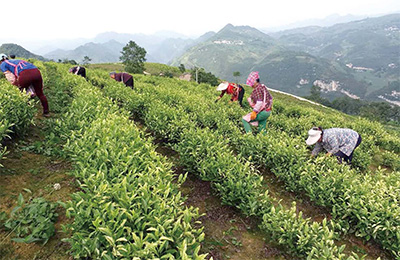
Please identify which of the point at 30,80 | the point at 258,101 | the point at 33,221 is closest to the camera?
the point at 33,221

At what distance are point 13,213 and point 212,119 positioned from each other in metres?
6.59

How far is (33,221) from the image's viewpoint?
3600 millimetres

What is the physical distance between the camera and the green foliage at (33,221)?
11.0ft

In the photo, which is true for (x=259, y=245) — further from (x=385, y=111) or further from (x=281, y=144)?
(x=385, y=111)

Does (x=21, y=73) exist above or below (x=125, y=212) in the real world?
above

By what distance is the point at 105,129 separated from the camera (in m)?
5.03

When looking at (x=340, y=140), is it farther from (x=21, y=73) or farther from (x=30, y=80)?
(x=21, y=73)

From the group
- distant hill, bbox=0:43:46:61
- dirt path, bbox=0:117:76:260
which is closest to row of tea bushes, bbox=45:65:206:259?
dirt path, bbox=0:117:76:260

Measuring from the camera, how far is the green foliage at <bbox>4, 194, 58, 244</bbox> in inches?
132

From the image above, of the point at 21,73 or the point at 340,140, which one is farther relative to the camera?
the point at 21,73

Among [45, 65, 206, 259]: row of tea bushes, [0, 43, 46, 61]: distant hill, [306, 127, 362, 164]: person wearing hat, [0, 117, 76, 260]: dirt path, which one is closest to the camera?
[45, 65, 206, 259]: row of tea bushes

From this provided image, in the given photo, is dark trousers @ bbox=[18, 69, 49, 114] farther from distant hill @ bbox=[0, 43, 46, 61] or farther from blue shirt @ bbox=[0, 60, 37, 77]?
distant hill @ bbox=[0, 43, 46, 61]

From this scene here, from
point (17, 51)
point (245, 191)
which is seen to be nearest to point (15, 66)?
point (245, 191)

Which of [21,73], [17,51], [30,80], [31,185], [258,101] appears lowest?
[17,51]
